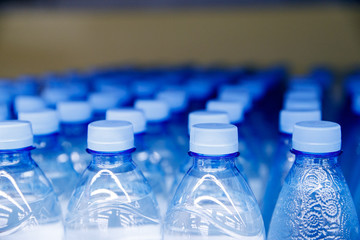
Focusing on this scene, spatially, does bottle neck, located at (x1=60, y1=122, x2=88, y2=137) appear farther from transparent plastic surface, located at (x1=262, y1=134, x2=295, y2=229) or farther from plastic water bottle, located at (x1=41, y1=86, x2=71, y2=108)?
transparent plastic surface, located at (x1=262, y1=134, x2=295, y2=229)

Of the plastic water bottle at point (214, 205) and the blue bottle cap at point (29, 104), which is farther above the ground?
the blue bottle cap at point (29, 104)

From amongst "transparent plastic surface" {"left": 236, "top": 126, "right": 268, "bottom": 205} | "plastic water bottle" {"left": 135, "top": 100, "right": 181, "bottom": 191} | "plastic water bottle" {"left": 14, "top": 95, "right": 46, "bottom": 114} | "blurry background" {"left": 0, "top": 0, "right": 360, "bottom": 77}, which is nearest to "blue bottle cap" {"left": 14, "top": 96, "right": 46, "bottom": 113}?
"plastic water bottle" {"left": 14, "top": 95, "right": 46, "bottom": 114}

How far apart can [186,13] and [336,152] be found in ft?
6.67

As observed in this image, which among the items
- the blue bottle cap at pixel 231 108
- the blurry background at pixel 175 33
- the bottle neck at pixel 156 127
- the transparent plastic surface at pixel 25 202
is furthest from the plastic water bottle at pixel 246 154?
the blurry background at pixel 175 33

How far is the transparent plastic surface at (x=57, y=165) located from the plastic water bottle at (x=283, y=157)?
38 cm

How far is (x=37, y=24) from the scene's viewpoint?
8.87 feet

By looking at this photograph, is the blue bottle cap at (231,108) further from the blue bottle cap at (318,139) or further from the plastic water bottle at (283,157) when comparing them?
the blue bottle cap at (318,139)

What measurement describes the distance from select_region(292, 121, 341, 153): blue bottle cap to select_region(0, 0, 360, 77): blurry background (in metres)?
1.85

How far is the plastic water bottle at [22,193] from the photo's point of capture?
65 centimetres

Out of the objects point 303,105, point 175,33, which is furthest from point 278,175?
point 175,33

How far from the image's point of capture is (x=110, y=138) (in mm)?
618

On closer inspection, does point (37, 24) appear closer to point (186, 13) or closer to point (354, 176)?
point (186, 13)

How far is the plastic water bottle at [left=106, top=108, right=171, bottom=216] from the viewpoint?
0.79 metres

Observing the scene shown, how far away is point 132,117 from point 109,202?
166 mm
